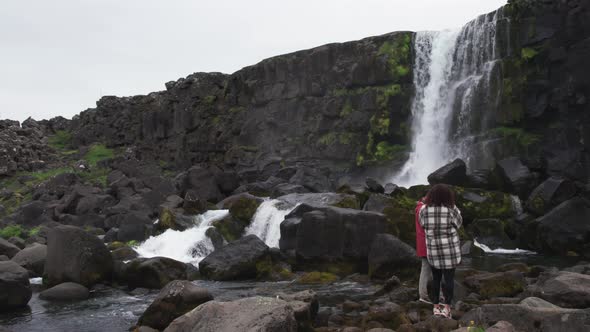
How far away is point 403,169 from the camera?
3822 centimetres

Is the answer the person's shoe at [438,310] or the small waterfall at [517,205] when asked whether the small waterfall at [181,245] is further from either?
the person's shoe at [438,310]

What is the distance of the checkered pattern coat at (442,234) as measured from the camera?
8453 mm

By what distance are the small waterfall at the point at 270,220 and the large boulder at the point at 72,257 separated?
8388 mm

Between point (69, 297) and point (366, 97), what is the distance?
3080cm

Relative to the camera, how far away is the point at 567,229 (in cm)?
2014

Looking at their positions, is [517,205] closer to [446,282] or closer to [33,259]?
[446,282]

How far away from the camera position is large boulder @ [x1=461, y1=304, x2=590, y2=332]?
22.9 feet

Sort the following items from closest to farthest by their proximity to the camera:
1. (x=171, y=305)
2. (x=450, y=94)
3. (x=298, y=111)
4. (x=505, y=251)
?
1. (x=171, y=305)
2. (x=505, y=251)
3. (x=450, y=94)
4. (x=298, y=111)

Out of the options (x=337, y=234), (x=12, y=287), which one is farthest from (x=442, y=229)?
(x=12, y=287)

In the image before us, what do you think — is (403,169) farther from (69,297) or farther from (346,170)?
(69,297)

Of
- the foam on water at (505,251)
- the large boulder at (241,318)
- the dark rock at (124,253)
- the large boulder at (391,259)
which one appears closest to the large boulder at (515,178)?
the foam on water at (505,251)

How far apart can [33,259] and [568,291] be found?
15.2 m

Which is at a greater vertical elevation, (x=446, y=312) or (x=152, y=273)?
(x=446, y=312)

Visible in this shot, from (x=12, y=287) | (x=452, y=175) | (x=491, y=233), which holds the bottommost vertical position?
(x=491, y=233)
